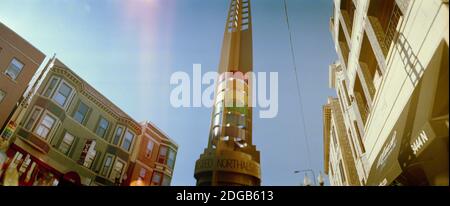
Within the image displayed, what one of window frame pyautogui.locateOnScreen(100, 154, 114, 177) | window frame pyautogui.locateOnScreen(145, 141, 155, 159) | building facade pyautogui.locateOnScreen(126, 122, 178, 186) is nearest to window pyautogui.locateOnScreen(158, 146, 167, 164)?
building facade pyautogui.locateOnScreen(126, 122, 178, 186)

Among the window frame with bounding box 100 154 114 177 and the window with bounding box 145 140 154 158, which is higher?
the window with bounding box 145 140 154 158

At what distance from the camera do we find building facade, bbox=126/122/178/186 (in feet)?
70.3

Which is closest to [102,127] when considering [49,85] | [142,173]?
[49,85]

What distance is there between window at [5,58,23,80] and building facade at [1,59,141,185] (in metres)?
1.56

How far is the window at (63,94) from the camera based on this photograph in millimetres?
16222

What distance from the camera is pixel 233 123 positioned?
7645 millimetres

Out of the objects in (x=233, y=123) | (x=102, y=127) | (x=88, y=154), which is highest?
(x=102, y=127)

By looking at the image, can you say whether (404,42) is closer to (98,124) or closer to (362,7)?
(362,7)

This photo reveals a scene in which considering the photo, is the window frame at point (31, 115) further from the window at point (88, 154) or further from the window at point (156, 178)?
the window at point (156, 178)

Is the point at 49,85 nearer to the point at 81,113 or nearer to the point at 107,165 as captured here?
the point at 81,113

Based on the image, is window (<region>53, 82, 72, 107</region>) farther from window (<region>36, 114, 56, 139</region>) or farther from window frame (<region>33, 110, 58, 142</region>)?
window (<region>36, 114, 56, 139</region>)

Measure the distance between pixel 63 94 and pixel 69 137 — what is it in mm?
2868

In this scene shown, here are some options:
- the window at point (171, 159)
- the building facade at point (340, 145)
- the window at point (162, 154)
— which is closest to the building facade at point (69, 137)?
the window at point (162, 154)

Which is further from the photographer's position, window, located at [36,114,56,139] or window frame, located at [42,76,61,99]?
window frame, located at [42,76,61,99]
